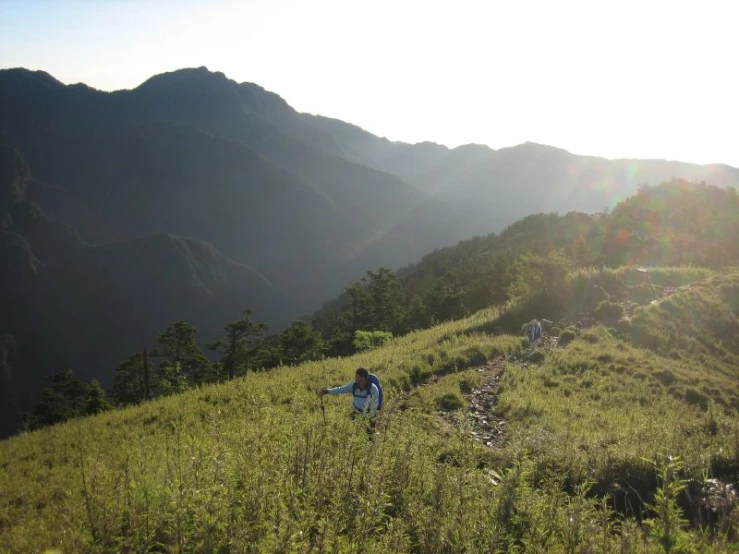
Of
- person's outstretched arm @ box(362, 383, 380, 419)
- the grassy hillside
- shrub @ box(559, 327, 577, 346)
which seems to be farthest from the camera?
shrub @ box(559, 327, 577, 346)

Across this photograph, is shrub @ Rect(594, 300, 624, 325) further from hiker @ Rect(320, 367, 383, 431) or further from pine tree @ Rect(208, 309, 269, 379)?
pine tree @ Rect(208, 309, 269, 379)

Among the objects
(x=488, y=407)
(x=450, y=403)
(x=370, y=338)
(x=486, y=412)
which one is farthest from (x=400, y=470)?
(x=370, y=338)

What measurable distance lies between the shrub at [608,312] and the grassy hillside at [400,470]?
17.4 ft

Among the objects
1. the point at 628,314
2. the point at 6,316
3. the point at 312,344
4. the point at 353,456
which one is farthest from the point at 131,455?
the point at 6,316

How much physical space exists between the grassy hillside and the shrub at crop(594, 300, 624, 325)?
530 cm

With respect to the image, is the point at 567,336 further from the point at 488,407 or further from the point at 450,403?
the point at 450,403

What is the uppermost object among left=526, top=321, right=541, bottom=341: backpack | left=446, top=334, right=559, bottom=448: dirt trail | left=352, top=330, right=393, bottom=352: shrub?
left=526, top=321, right=541, bottom=341: backpack

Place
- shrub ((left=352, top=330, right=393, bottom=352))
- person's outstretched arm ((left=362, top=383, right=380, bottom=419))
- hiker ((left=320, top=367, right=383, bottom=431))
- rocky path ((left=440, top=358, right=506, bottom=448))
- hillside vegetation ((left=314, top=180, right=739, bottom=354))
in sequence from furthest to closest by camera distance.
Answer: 1. hillside vegetation ((left=314, top=180, right=739, bottom=354))
2. shrub ((left=352, top=330, right=393, bottom=352))
3. rocky path ((left=440, top=358, right=506, bottom=448))
4. hiker ((left=320, top=367, right=383, bottom=431))
5. person's outstretched arm ((left=362, top=383, right=380, bottom=419))

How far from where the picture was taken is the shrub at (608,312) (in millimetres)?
20477

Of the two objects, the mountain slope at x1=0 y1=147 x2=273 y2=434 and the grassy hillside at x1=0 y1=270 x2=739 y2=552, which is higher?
the grassy hillside at x1=0 y1=270 x2=739 y2=552

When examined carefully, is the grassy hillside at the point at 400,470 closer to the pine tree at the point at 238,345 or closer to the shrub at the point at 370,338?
the shrub at the point at 370,338

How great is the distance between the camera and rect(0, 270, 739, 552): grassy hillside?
3.82 meters

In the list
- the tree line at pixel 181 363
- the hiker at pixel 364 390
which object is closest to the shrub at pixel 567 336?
the hiker at pixel 364 390

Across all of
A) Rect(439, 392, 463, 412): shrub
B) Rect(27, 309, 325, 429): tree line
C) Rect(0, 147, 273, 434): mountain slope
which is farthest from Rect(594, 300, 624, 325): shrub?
Rect(0, 147, 273, 434): mountain slope
